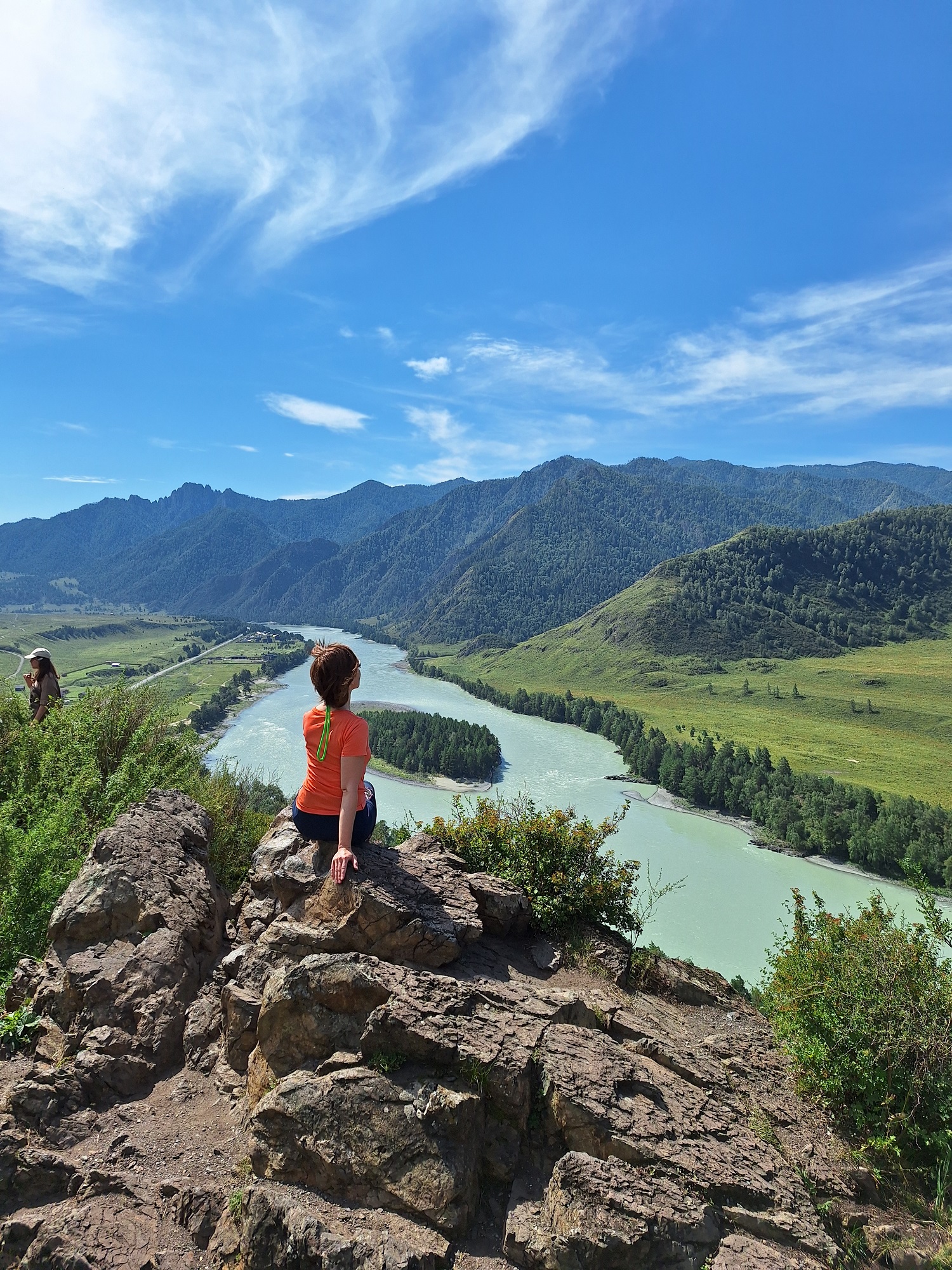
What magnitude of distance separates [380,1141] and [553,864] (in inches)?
170

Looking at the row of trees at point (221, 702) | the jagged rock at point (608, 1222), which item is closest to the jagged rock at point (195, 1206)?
the jagged rock at point (608, 1222)

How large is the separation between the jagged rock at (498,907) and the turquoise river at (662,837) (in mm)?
17630

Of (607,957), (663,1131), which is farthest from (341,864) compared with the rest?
(607,957)

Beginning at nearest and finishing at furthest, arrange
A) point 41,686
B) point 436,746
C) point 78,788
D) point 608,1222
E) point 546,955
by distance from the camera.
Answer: point 608,1222, point 546,955, point 78,788, point 41,686, point 436,746

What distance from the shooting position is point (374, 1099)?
4.83m

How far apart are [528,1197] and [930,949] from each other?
6.43 metres

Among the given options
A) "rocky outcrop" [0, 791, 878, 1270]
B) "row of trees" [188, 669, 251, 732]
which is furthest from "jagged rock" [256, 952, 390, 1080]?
"row of trees" [188, 669, 251, 732]

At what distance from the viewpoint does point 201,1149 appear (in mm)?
4945

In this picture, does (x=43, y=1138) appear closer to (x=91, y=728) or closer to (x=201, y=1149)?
(x=201, y=1149)

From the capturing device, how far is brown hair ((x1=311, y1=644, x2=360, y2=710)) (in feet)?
19.8

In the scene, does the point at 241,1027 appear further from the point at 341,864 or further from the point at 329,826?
the point at 329,826

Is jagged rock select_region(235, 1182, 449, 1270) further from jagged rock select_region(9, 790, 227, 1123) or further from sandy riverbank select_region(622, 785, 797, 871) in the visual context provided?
sandy riverbank select_region(622, 785, 797, 871)

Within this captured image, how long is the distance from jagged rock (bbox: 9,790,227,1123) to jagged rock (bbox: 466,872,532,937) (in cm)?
309

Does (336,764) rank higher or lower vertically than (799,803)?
higher
